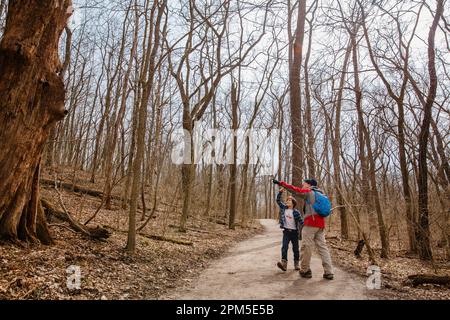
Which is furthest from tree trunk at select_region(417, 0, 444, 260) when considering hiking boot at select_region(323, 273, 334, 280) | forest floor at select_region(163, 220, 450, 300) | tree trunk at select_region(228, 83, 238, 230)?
tree trunk at select_region(228, 83, 238, 230)

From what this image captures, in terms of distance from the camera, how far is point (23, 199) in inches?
212

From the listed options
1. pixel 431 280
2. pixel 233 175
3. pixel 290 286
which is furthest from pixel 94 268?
pixel 233 175

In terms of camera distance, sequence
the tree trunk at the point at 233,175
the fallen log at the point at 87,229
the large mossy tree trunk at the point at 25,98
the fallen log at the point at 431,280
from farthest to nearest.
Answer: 1. the tree trunk at the point at 233,175
2. the fallen log at the point at 87,229
3. the fallen log at the point at 431,280
4. the large mossy tree trunk at the point at 25,98

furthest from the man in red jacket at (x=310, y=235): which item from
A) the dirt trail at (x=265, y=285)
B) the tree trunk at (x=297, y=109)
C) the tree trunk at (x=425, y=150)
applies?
the tree trunk at (x=425, y=150)

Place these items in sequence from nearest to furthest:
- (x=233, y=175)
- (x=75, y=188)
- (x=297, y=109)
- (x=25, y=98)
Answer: (x=25, y=98) < (x=297, y=109) < (x=75, y=188) < (x=233, y=175)

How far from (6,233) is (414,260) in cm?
1089

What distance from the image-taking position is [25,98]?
4.79 metres

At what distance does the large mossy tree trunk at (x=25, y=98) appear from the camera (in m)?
4.64

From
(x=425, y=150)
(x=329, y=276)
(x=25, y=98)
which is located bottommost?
(x=329, y=276)

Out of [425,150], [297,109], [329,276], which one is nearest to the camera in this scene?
[329,276]

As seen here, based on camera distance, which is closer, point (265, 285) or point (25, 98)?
point (25, 98)

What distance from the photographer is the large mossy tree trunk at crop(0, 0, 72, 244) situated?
183 inches

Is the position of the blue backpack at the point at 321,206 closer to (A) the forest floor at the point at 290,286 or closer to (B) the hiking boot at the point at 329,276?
→ (B) the hiking boot at the point at 329,276

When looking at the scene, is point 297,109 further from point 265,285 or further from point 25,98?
point 25,98
